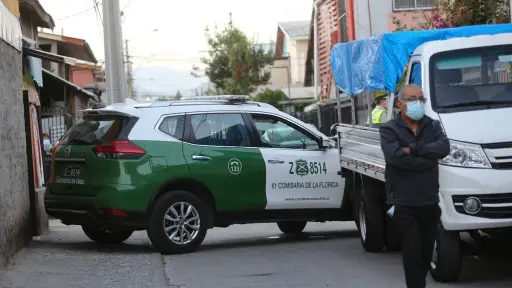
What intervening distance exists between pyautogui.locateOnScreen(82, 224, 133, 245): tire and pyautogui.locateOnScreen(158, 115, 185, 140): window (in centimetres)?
→ 192

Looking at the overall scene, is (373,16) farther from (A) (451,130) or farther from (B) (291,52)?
(B) (291,52)

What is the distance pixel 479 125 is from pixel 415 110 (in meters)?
1.57

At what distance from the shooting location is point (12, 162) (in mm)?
11508

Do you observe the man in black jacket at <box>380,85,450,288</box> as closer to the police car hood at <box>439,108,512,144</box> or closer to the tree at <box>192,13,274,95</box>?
the police car hood at <box>439,108,512,144</box>

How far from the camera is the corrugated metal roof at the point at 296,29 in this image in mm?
64625

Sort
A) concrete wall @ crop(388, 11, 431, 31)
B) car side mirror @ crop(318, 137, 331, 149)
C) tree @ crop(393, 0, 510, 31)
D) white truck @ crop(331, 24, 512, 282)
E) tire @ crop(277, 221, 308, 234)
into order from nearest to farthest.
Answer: white truck @ crop(331, 24, 512, 282) → car side mirror @ crop(318, 137, 331, 149) → tire @ crop(277, 221, 308, 234) → tree @ crop(393, 0, 510, 31) → concrete wall @ crop(388, 11, 431, 31)

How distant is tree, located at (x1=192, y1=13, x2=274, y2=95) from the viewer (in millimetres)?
54781

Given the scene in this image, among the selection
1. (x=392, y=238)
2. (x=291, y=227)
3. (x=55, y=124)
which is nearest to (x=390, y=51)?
(x=392, y=238)

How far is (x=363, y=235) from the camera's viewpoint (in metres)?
11.2

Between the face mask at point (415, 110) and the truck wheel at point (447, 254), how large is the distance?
1602 millimetres

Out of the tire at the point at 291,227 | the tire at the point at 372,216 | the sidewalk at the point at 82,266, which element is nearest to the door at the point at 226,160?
the sidewalk at the point at 82,266

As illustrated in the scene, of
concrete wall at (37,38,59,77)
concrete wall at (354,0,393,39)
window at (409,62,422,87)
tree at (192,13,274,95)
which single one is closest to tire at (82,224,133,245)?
window at (409,62,422,87)

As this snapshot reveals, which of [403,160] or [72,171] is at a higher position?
[403,160]

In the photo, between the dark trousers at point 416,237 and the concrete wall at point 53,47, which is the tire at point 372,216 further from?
the concrete wall at point 53,47
